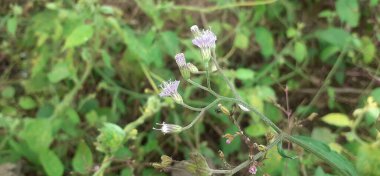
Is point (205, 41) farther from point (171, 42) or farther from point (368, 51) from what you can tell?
point (368, 51)

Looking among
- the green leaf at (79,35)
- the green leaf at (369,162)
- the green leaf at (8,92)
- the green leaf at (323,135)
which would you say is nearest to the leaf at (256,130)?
the green leaf at (323,135)

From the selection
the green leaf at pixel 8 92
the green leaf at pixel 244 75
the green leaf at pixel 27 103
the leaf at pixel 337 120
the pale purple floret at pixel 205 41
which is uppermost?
the pale purple floret at pixel 205 41

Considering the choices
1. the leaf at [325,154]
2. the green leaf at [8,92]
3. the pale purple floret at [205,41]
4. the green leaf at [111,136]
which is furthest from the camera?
the green leaf at [8,92]

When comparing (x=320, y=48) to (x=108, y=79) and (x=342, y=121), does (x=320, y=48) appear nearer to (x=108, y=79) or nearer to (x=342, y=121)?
(x=342, y=121)

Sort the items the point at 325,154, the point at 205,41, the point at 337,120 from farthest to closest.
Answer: the point at 337,120, the point at 205,41, the point at 325,154

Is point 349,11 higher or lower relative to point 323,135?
higher

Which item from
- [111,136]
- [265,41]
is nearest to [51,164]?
[111,136]

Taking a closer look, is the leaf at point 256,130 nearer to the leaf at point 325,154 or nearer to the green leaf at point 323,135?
the green leaf at point 323,135

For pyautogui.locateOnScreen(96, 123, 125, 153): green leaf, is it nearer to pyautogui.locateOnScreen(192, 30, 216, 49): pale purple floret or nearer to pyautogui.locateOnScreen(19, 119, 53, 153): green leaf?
pyautogui.locateOnScreen(19, 119, 53, 153): green leaf
